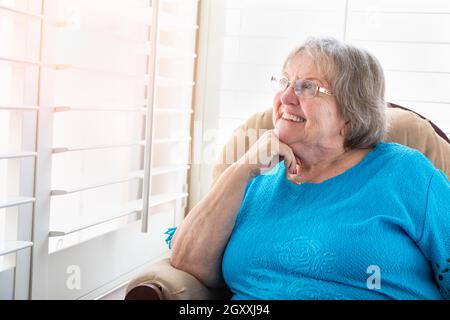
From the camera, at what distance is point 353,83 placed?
60.9 inches

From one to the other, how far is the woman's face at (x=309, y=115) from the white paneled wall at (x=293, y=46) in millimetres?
1547

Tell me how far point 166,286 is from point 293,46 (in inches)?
75.3

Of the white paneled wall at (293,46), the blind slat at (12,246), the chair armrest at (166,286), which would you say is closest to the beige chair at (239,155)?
the chair armrest at (166,286)

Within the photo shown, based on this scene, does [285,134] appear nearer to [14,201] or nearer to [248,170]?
[248,170]

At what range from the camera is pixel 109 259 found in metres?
2.55

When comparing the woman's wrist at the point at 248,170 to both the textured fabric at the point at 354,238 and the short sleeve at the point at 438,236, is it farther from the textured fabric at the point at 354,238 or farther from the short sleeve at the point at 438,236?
the short sleeve at the point at 438,236

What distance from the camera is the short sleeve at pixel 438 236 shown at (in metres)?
1.37

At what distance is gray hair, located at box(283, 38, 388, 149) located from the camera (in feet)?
5.06

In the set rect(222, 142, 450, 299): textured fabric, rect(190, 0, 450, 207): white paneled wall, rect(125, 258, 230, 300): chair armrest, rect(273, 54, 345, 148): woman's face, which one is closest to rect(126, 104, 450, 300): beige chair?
rect(125, 258, 230, 300): chair armrest

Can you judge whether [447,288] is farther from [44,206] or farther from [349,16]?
[349,16]

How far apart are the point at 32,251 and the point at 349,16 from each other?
6.67 feet

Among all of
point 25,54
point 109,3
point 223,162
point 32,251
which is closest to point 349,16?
point 109,3

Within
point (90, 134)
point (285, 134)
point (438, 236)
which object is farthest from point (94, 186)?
point (438, 236)

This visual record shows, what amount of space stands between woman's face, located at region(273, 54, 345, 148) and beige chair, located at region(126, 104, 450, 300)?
24cm
